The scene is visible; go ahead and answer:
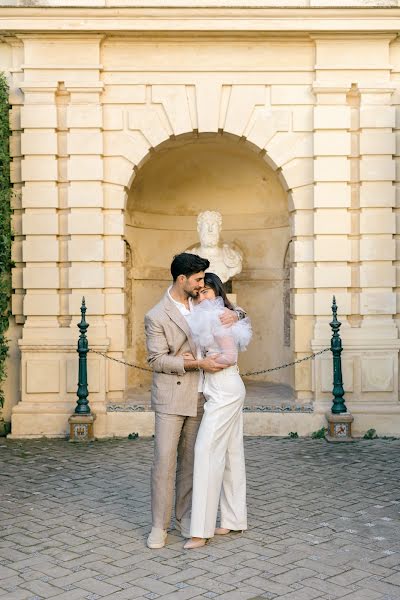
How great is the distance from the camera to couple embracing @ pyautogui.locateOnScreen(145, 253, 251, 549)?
19.6 feet

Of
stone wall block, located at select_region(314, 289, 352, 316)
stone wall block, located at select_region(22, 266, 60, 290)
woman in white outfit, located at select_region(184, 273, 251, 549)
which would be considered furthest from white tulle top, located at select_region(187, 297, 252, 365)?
stone wall block, located at select_region(22, 266, 60, 290)

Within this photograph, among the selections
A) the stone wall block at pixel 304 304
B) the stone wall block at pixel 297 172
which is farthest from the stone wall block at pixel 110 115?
the stone wall block at pixel 304 304

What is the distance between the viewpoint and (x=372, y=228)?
1056 centimetres

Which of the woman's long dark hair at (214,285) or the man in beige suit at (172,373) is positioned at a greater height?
the woman's long dark hair at (214,285)

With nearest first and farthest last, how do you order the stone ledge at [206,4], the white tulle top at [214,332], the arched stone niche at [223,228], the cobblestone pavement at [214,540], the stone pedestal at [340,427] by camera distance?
the cobblestone pavement at [214,540] → the white tulle top at [214,332] → the stone pedestal at [340,427] → the stone ledge at [206,4] → the arched stone niche at [223,228]

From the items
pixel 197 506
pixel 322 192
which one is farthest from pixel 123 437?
pixel 197 506

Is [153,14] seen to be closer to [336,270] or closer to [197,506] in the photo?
[336,270]

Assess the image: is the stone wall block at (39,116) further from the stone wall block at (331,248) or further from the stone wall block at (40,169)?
the stone wall block at (331,248)

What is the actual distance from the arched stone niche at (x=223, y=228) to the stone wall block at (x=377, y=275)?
1662 mm

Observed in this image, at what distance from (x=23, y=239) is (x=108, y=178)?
1284 millimetres

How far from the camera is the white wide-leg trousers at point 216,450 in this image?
5957 mm

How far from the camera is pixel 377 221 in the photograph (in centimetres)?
1056

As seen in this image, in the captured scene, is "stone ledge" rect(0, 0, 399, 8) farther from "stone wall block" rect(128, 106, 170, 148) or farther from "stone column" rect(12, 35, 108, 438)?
"stone wall block" rect(128, 106, 170, 148)

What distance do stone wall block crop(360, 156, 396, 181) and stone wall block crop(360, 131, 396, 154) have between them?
83 mm
